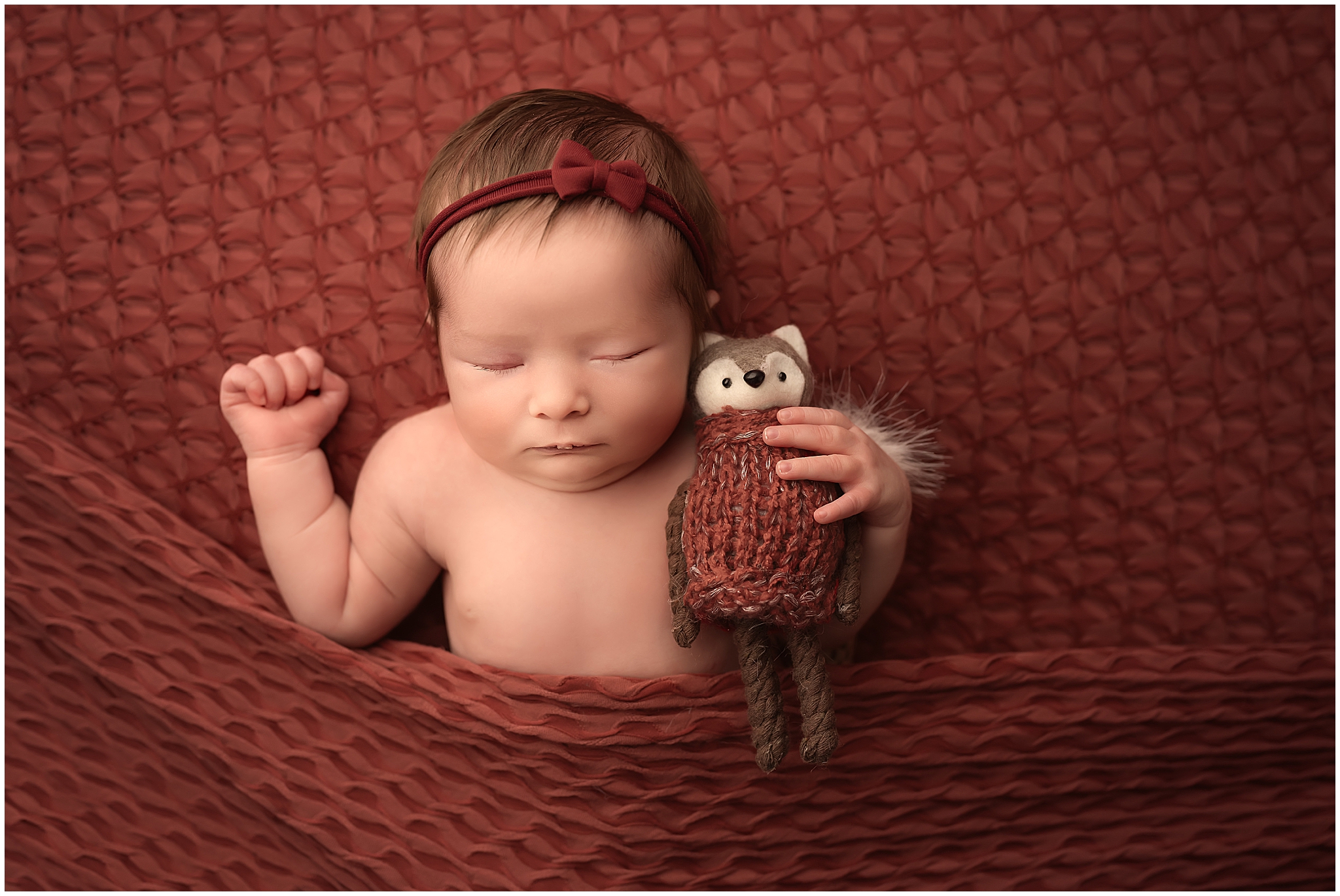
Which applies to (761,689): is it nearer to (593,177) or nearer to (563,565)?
(563,565)

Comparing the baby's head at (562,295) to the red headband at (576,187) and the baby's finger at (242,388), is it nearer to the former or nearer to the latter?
the red headband at (576,187)

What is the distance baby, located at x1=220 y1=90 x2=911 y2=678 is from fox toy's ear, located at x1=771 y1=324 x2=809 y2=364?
3.3 inches

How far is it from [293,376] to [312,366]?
2 centimetres

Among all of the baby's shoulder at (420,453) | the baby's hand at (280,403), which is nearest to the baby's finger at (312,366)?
the baby's hand at (280,403)

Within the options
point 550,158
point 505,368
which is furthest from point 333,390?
point 550,158

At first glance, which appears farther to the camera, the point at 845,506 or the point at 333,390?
the point at 333,390

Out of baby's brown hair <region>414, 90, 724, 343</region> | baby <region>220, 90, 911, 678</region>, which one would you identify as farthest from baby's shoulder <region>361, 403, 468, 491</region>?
baby's brown hair <region>414, 90, 724, 343</region>

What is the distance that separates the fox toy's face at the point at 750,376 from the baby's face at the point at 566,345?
0.08 feet

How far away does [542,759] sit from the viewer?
0.99 m

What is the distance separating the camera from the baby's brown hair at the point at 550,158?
85 cm

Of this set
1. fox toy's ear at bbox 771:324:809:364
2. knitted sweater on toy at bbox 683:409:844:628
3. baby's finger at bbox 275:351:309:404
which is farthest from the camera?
baby's finger at bbox 275:351:309:404

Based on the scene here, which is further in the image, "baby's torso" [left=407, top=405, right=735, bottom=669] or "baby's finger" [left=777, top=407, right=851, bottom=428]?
"baby's torso" [left=407, top=405, right=735, bottom=669]

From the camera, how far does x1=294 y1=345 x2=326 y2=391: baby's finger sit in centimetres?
103

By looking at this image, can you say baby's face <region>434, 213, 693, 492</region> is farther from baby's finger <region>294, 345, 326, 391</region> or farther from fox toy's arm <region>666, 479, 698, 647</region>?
baby's finger <region>294, 345, 326, 391</region>
